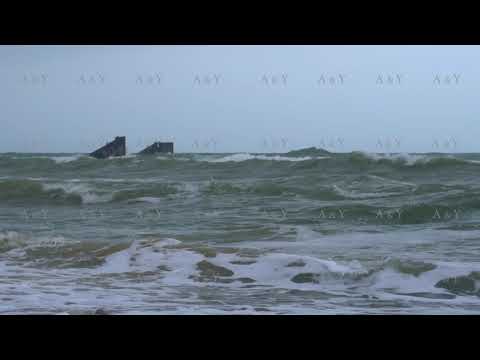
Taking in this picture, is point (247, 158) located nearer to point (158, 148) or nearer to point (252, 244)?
point (158, 148)

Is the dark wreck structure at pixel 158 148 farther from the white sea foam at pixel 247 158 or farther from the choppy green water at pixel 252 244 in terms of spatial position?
the choppy green water at pixel 252 244

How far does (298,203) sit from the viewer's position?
7.21 m

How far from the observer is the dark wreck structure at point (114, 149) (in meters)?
14.6

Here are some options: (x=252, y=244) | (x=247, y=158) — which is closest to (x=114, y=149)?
(x=247, y=158)

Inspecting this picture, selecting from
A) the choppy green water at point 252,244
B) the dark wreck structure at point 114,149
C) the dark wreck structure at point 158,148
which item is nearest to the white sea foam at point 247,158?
the choppy green water at point 252,244

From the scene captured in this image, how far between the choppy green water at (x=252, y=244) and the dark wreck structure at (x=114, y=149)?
4.80 meters

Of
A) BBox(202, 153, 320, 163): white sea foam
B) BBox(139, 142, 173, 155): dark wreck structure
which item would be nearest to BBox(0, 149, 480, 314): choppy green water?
BBox(202, 153, 320, 163): white sea foam

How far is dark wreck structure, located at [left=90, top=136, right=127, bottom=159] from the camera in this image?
14570 millimetres

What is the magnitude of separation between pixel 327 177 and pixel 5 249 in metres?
5.60

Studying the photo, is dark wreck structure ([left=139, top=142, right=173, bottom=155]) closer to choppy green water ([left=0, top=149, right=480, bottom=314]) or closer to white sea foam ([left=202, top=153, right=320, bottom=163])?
white sea foam ([left=202, top=153, right=320, bottom=163])
